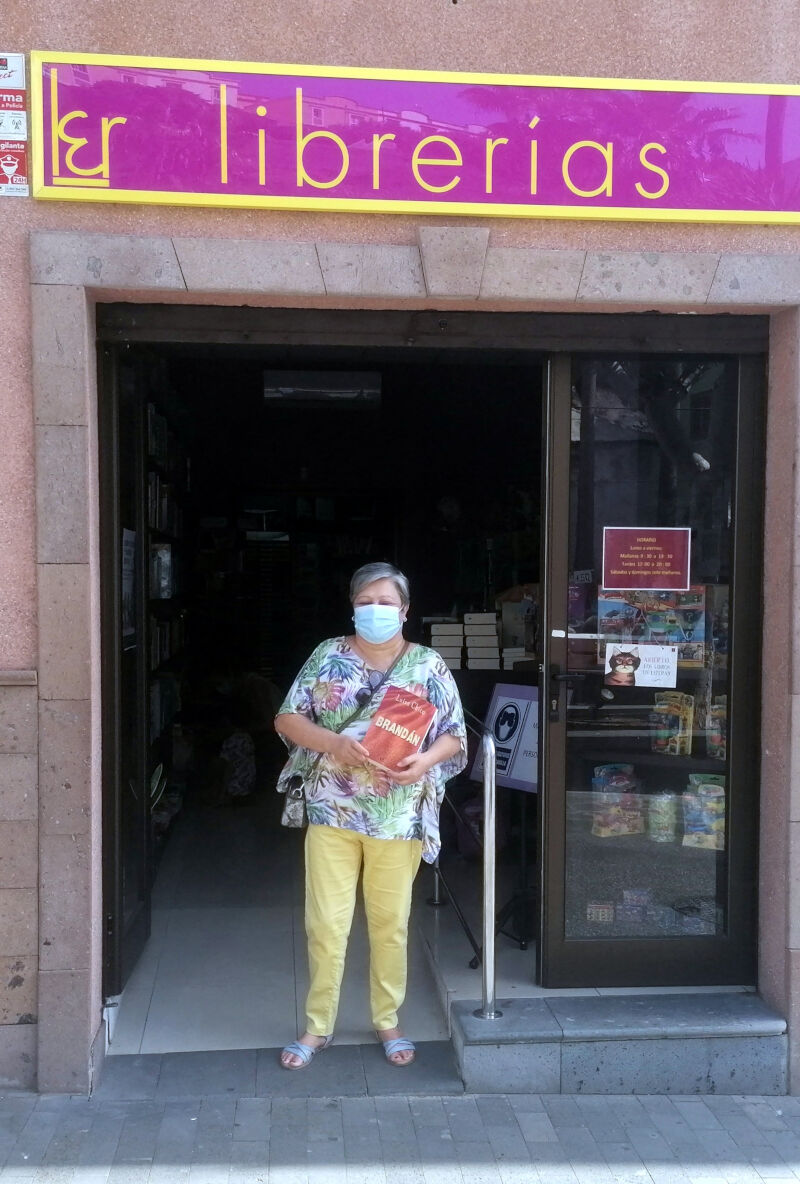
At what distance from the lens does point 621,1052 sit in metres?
3.65

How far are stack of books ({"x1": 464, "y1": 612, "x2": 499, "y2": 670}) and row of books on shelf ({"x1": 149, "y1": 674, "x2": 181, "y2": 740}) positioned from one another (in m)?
1.69

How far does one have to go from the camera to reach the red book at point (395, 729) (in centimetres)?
335

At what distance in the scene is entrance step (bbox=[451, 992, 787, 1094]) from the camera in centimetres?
360

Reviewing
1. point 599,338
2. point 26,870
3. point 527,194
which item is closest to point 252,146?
point 527,194

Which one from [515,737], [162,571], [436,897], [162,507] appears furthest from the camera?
[162,507]

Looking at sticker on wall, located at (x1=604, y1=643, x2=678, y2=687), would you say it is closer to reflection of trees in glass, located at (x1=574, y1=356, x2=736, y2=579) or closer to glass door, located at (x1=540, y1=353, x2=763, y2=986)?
glass door, located at (x1=540, y1=353, x2=763, y2=986)

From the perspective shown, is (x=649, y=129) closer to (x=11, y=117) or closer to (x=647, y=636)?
(x=647, y=636)

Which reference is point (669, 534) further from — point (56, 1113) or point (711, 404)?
point (56, 1113)

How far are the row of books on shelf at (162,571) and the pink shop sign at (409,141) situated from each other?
225cm

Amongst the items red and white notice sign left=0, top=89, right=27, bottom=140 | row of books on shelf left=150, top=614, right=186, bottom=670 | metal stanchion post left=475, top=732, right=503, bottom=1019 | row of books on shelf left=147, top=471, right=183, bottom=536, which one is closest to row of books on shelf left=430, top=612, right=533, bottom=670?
row of books on shelf left=150, top=614, right=186, bottom=670

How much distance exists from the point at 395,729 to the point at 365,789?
33cm

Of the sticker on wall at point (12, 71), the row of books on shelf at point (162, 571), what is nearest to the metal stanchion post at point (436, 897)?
the row of books on shelf at point (162, 571)

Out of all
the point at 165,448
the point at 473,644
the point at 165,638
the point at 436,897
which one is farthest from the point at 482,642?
the point at 165,448

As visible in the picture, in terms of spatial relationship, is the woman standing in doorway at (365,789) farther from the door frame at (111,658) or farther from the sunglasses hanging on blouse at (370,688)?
the door frame at (111,658)
